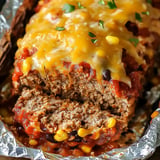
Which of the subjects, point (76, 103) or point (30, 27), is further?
point (30, 27)

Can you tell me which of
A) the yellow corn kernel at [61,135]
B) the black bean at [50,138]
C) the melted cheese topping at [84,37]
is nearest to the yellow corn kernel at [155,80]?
the melted cheese topping at [84,37]

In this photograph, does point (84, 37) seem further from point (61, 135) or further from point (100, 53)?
point (61, 135)

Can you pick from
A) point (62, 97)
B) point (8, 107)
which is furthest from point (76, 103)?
point (8, 107)

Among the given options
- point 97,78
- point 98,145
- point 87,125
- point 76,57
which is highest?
point 76,57

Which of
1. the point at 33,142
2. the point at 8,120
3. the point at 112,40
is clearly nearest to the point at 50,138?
the point at 33,142

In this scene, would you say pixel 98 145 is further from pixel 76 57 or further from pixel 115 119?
pixel 76 57

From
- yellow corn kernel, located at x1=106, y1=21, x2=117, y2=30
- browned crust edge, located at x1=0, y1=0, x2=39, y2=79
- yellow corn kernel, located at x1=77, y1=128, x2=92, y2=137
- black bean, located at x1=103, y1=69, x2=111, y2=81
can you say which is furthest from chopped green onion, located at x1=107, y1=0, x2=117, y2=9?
yellow corn kernel, located at x1=77, y1=128, x2=92, y2=137

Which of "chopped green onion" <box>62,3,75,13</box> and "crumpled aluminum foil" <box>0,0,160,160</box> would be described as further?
"chopped green onion" <box>62,3,75,13</box>

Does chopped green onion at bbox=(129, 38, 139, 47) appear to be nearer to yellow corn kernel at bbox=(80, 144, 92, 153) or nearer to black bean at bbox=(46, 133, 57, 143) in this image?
yellow corn kernel at bbox=(80, 144, 92, 153)

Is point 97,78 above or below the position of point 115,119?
above
